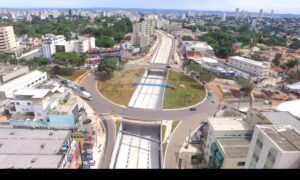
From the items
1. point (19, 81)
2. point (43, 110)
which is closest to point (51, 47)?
point (19, 81)

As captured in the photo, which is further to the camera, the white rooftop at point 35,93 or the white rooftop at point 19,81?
the white rooftop at point 19,81

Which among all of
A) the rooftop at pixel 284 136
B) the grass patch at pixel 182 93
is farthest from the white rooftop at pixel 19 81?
the rooftop at pixel 284 136

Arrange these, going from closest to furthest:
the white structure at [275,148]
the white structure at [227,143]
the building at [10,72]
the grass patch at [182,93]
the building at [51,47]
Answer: the white structure at [275,148] → the white structure at [227,143] → the grass patch at [182,93] → the building at [10,72] → the building at [51,47]

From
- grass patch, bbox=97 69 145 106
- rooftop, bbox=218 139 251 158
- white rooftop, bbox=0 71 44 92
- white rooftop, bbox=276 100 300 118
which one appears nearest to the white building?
grass patch, bbox=97 69 145 106

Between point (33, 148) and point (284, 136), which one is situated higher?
point (284, 136)

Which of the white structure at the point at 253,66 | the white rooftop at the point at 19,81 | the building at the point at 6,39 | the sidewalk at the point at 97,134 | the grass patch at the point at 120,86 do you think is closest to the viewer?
the sidewalk at the point at 97,134

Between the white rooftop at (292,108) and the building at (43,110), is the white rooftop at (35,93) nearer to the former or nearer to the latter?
the building at (43,110)

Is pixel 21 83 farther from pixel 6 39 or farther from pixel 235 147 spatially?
pixel 6 39
